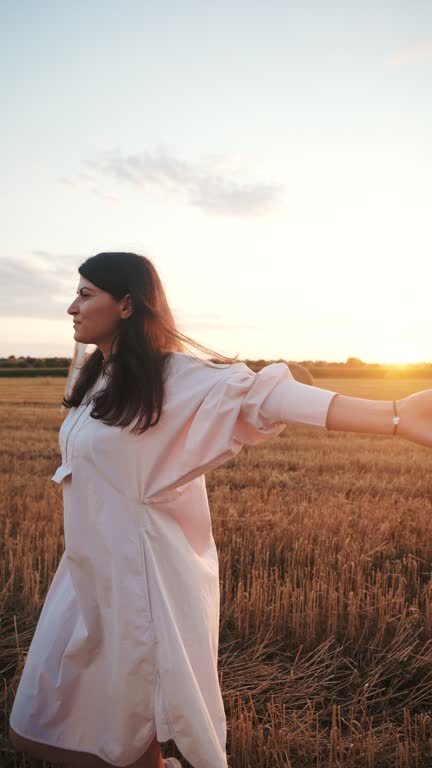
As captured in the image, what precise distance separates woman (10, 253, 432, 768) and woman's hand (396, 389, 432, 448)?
77mm

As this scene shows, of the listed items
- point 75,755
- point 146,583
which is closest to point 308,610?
point 75,755

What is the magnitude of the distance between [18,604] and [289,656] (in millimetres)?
1665

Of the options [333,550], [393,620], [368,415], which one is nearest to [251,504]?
[333,550]

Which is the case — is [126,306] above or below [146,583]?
above

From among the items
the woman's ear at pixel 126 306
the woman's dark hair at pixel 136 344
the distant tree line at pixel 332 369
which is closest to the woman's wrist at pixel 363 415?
the woman's dark hair at pixel 136 344

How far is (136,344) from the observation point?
94.2 inches

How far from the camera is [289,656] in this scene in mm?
3646

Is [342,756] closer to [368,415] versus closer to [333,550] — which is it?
[368,415]

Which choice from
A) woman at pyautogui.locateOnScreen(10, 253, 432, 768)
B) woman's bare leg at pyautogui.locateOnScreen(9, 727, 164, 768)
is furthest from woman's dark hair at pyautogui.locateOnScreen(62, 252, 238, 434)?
woman's bare leg at pyautogui.locateOnScreen(9, 727, 164, 768)

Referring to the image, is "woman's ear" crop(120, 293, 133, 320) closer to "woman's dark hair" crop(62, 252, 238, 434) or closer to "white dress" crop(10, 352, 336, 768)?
"woman's dark hair" crop(62, 252, 238, 434)

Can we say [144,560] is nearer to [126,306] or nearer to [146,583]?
[146,583]

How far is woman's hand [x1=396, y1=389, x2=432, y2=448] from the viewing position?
1875 millimetres

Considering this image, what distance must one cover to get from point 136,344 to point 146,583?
81 centimetres

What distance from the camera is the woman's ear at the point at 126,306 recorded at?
2.47 m
